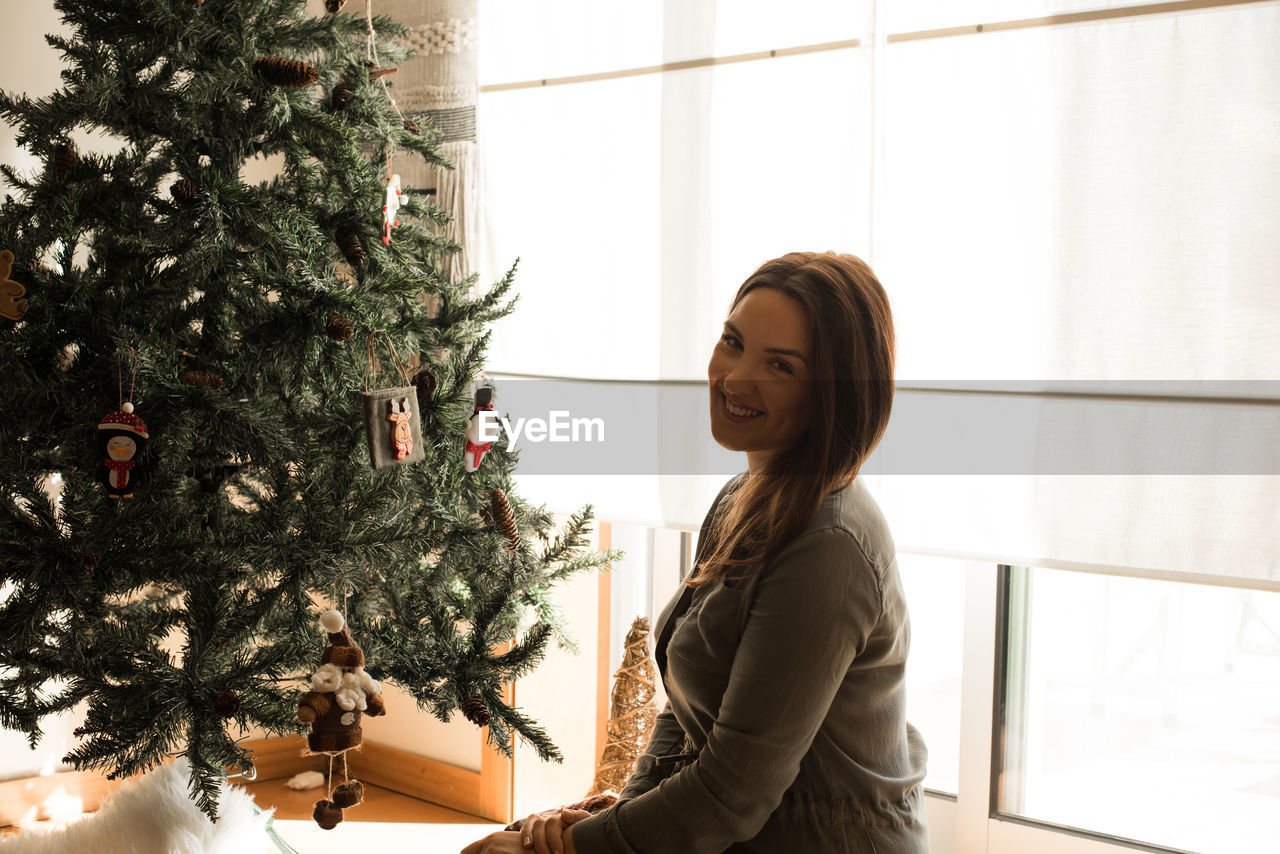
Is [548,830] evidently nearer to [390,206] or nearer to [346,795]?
[346,795]

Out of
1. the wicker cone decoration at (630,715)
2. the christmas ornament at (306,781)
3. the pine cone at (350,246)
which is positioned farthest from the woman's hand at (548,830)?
the christmas ornament at (306,781)

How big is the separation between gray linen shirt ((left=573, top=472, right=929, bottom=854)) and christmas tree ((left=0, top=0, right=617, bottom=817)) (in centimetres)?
39

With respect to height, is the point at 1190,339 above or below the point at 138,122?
below

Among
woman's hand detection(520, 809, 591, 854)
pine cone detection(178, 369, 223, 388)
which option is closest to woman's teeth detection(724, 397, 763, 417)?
woman's hand detection(520, 809, 591, 854)

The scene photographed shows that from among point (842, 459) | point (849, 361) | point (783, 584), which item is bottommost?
point (783, 584)

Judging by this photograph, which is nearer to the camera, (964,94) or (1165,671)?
(964,94)

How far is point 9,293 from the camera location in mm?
1298

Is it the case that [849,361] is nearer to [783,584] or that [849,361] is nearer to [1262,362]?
[783,584]

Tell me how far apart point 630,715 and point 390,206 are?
0.94m

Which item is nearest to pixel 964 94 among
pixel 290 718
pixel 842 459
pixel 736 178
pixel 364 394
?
pixel 736 178

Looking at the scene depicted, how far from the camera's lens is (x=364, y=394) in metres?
1.38

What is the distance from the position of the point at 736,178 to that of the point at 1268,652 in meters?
1.09

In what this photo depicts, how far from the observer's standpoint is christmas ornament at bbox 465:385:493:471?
1521 millimetres

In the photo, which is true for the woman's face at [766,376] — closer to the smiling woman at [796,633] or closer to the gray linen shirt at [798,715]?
the smiling woman at [796,633]
